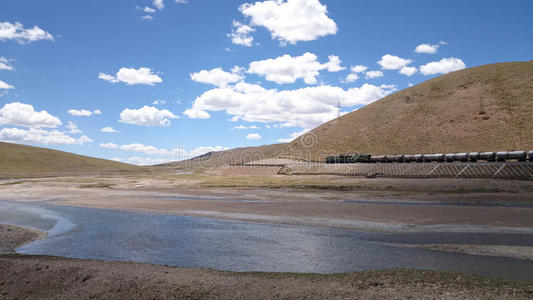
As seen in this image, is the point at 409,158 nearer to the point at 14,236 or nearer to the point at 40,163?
the point at 14,236

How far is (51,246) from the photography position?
1806 centimetres

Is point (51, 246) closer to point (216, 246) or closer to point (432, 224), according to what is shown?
point (216, 246)

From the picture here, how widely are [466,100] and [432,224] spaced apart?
10675 cm

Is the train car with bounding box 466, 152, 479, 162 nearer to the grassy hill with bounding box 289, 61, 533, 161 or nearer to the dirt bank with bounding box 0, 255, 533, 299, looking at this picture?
the grassy hill with bounding box 289, 61, 533, 161

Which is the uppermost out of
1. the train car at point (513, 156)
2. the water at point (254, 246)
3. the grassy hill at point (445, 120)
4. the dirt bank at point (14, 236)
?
the grassy hill at point (445, 120)

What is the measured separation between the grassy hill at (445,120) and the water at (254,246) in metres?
82.4

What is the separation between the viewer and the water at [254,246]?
45.0 feet

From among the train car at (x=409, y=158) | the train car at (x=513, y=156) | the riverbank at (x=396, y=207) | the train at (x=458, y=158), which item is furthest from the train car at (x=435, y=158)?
the riverbank at (x=396, y=207)

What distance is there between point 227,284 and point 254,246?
6.27m

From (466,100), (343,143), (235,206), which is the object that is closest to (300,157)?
(343,143)

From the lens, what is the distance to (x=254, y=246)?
17453 millimetres

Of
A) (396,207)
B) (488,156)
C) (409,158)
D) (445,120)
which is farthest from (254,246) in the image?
(445,120)

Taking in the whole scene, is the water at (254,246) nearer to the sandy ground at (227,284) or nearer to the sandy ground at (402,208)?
the sandy ground at (227,284)

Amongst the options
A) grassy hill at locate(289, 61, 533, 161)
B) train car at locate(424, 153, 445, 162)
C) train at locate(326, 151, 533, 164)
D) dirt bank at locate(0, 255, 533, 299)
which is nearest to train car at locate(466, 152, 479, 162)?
train at locate(326, 151, 533, 164)
